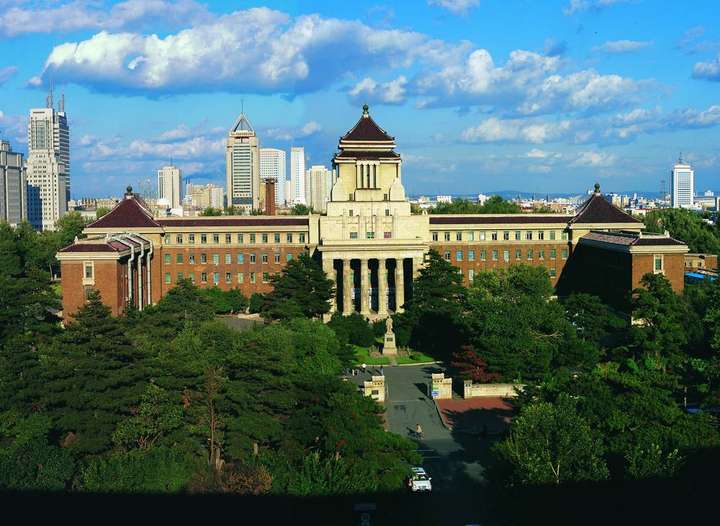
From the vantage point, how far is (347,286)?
7006 cm

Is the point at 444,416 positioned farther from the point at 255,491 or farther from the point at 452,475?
the point at 255,491

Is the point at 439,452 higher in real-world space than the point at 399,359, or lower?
lower

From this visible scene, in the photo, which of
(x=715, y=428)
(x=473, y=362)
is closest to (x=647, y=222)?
(x=473, y=362)

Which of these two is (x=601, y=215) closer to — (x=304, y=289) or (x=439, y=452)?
(x=304, y=289)

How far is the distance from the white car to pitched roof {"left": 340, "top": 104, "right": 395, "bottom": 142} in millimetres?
45821

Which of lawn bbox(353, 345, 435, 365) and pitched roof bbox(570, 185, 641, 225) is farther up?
pitched roof bbox(570, 185, 641, 225)

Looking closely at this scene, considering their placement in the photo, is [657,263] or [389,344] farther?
[657,263]

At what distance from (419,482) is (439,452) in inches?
216

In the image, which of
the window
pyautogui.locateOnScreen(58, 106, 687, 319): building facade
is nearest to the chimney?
pyautogui.locateOnScreen(58, 106, 687, 319): building facade

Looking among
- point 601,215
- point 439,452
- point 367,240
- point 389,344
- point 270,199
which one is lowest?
point 439,452

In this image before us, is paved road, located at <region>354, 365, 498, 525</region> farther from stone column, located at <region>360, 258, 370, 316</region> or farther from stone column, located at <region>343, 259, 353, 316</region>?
stone column, located at <region>360, 258, 370, 316</region>

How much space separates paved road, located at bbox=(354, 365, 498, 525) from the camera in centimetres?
3009

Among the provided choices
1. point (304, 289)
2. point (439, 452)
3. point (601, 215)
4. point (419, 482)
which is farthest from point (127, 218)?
point (419, 482)

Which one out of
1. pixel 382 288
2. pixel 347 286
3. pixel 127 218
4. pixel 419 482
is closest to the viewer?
pixel 419 482
